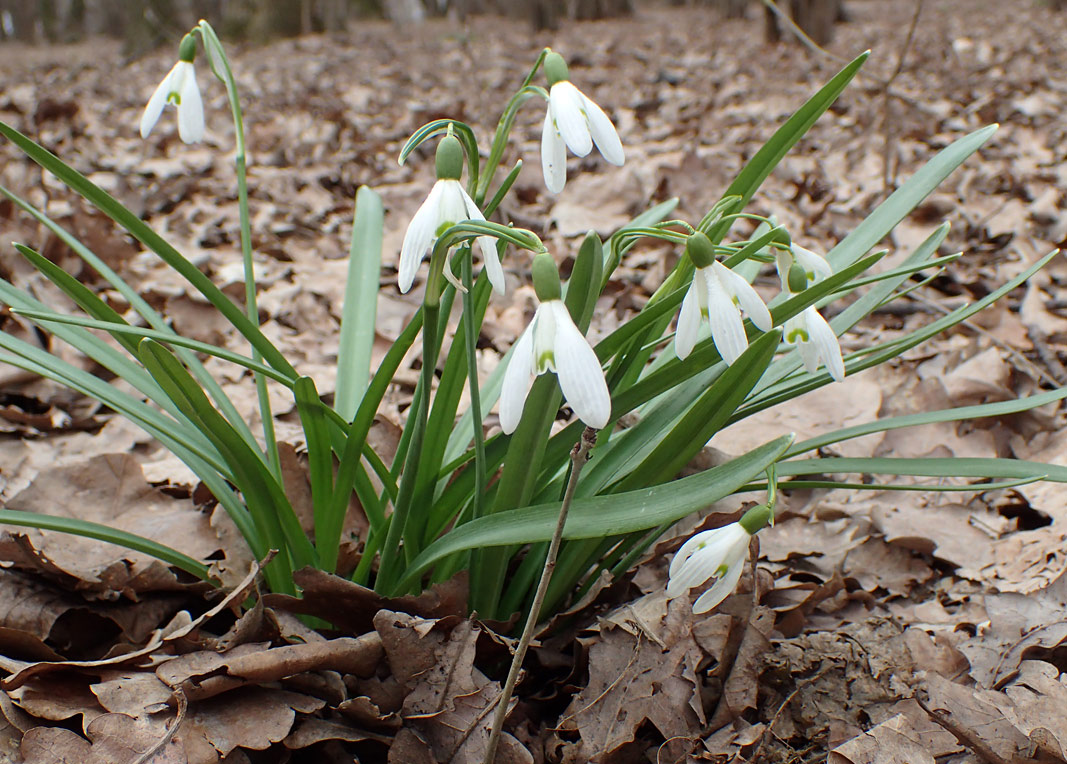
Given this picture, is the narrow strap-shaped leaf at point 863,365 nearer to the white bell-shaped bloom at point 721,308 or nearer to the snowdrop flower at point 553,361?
the white bell-shaped bloom at point 721,308

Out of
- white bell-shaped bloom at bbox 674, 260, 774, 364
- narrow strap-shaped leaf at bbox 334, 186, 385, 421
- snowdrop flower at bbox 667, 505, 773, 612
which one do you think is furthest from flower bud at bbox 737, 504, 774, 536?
narrow strap-shaped leaf at bbox 334, 186, 385, 421

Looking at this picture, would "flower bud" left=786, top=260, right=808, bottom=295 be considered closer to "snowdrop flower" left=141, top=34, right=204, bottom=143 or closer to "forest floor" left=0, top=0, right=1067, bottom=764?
"forest floor" left=0, top=0, right=1067, bottom=764

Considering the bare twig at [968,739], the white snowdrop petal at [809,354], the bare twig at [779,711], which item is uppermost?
the white snowdrop petal at [809,354]

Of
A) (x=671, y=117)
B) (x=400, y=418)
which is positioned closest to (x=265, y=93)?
(x=671, y=117)

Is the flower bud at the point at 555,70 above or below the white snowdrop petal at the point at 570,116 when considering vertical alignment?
above

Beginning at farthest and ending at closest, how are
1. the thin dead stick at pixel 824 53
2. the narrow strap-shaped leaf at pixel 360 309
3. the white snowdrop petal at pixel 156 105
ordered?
1. the thin dead stick at pixel 824 53
2. the narrow strap-shaped leaf at pixel 360 309
3. the white snowdrop petal at pixel 156 105

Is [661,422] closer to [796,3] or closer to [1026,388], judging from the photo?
[1026,388]

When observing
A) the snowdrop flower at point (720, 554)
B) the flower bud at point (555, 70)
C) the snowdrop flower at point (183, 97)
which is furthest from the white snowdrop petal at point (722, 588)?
the snowdrop flower at point (183, 97)

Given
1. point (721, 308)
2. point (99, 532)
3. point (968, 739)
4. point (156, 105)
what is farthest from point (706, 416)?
point (156, 105)
